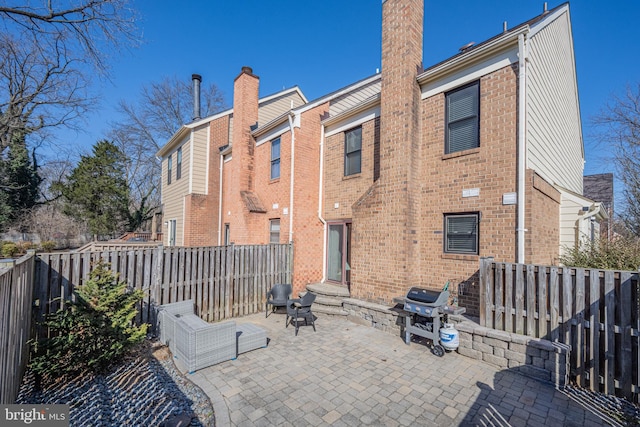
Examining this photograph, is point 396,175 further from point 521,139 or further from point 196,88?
point 196,88

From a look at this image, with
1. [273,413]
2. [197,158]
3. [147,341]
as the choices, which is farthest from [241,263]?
[197,158]

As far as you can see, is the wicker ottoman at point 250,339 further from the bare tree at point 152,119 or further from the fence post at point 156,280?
the bare tree at point 152,119

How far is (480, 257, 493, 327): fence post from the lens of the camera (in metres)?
5.02

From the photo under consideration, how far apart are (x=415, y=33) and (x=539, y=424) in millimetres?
7951

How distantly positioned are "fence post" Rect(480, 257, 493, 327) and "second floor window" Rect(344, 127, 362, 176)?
463 cm

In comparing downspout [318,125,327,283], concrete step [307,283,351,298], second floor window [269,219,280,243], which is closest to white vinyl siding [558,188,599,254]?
concrete step [307,283,351,298]

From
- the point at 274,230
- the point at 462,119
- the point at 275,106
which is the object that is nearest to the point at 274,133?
the point at 274,230

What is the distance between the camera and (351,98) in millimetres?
10711

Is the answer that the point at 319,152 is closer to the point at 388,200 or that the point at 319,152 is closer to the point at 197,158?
the point at 388,200

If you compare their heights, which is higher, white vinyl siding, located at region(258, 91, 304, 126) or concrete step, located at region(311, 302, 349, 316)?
white vinyl siding, located at region(258, 91, 304, 126)

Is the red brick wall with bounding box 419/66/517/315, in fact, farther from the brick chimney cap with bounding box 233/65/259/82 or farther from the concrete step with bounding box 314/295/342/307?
the brick chimney cap with bounding box 233/65/259/82

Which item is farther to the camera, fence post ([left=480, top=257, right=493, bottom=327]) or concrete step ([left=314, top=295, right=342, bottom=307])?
concrete step ([left=314, top=295, right=342, bottom=307])

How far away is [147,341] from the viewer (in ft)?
18.2

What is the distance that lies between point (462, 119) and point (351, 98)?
5.35 m
